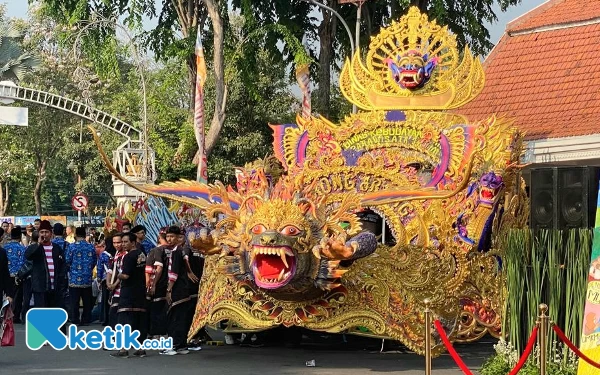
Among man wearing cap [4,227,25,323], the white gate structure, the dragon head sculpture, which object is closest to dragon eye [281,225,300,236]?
the dragon head sculpture

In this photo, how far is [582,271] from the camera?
11.7 m

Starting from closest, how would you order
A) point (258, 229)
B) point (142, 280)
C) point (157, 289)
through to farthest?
point (258, 229)
point (142, 280)
point (157, 289)

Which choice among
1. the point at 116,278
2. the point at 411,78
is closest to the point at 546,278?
the point at 411,78

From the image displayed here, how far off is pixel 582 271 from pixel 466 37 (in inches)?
854

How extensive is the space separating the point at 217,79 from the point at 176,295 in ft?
42.9

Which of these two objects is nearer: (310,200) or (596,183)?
(596,183)

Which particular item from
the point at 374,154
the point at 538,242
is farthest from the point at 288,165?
the point at 538,242

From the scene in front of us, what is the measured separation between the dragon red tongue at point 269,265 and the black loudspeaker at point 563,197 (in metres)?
2.80

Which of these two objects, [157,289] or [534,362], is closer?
[534,362]

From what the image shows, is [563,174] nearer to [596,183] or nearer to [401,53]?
[596,183]

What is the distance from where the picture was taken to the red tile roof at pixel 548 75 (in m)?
21.2

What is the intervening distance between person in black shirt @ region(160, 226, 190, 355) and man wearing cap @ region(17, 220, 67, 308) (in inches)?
127

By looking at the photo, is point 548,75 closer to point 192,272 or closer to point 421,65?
point 421,65

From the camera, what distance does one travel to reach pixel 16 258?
20.3m
